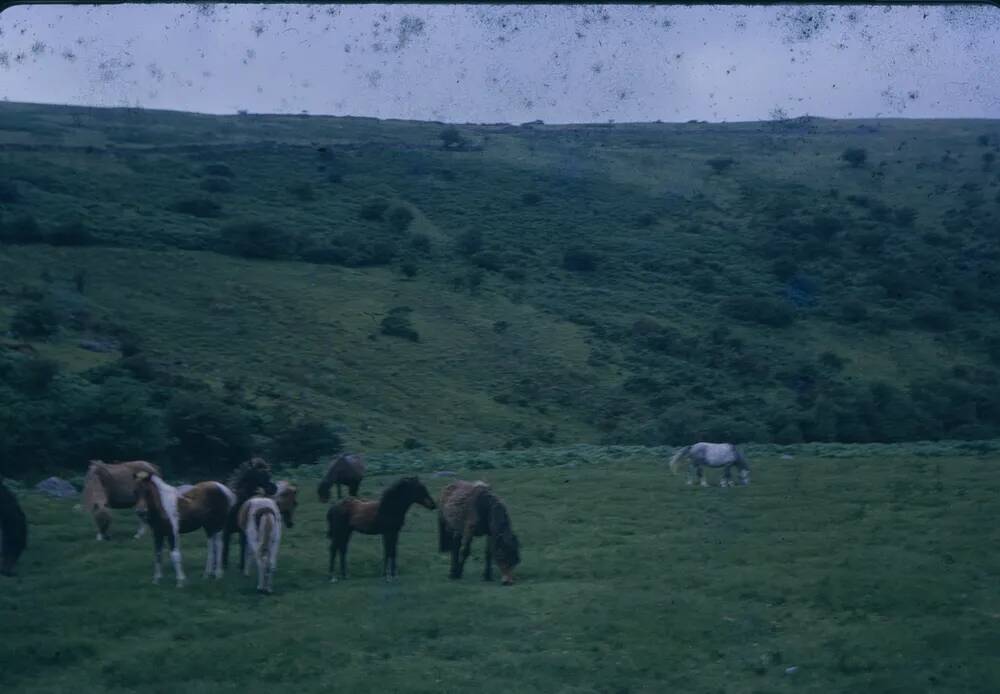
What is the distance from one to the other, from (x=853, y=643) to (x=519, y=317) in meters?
42.7

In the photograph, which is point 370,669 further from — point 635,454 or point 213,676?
point 635,454

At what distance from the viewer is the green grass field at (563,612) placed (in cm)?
1365

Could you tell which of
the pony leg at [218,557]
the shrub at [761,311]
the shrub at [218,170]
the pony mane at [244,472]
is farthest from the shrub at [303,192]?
the pony leg at [218,557]

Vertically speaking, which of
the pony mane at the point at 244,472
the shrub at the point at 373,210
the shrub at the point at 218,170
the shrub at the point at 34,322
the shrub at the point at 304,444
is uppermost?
the shrub at the point at 218,170

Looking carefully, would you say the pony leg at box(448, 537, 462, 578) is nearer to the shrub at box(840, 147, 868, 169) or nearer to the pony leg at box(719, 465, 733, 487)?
the pony leg at box(719, 465, 733, 487)

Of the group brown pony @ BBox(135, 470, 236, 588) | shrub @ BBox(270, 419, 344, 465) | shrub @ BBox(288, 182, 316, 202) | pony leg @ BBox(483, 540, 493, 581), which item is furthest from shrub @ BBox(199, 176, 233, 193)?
pony leg @ BBox(483, 540, 493, 581)

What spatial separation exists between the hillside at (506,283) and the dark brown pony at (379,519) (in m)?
15.4

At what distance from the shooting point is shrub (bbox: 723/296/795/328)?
5972 centimetres

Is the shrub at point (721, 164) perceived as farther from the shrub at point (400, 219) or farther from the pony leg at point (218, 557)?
the pony leg at point (218, 557)

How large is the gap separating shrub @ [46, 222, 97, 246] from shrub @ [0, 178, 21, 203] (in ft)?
18.5

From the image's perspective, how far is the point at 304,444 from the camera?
3666 centimetres

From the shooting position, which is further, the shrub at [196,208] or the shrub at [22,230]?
the shrub at [196,208]

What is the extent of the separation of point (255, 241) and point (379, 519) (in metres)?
44.3

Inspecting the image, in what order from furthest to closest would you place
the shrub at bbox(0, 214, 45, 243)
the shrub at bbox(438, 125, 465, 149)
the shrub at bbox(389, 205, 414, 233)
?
1. the shrub at bbox(438, 125, 465, 149)
2. the shrub at bbox(389, 205, 414, 233)
3. the shrub at bbox(0, 214, 45, 243)
